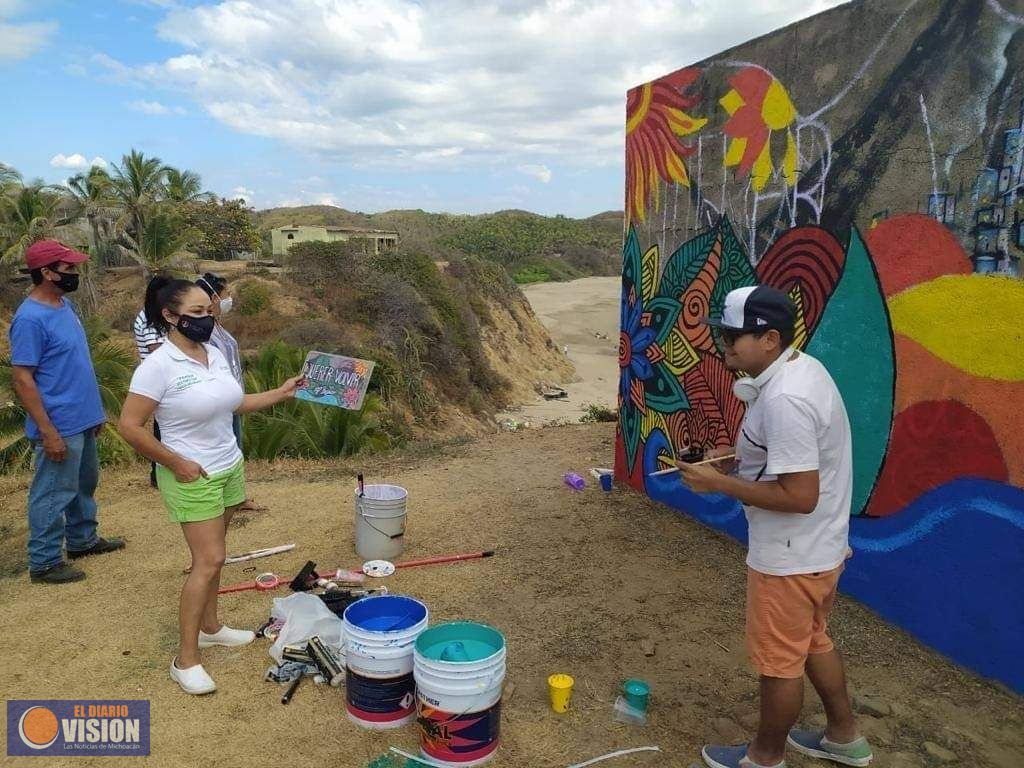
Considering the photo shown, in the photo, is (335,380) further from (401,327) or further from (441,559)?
(401,327)

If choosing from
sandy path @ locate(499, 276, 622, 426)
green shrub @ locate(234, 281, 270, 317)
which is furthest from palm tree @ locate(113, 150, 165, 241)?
sandy path @ locate(499, 276, 622, 426)

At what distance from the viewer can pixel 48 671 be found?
3588 millimetres

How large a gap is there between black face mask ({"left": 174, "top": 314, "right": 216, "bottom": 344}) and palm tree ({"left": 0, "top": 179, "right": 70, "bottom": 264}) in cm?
2669

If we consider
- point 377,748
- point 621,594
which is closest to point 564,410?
point 621,594

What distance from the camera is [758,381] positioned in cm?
249

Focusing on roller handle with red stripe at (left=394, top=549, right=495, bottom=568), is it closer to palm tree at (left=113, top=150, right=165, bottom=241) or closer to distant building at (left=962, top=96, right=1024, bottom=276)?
distant building at (left=962, top=96, right=1024, bottom=276)

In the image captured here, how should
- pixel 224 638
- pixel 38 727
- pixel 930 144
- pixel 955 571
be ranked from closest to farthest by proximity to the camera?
pixel 38 727
pixel 955 571
pixel 930 144
pixel 224 638

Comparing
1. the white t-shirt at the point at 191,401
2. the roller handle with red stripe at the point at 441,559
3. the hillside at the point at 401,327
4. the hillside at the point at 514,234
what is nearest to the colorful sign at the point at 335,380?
the roller handle with red stripe at the point at 441,559

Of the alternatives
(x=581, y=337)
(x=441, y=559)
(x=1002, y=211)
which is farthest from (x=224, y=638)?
(x=581, y=337)

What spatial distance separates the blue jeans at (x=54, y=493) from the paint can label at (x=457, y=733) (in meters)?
3.03

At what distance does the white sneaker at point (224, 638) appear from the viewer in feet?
12.2

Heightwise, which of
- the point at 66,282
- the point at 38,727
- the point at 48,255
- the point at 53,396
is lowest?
the point at 38,727

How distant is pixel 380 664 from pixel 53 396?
2927mm

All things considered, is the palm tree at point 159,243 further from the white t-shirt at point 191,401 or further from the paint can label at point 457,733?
the paint can label at point 457,733
